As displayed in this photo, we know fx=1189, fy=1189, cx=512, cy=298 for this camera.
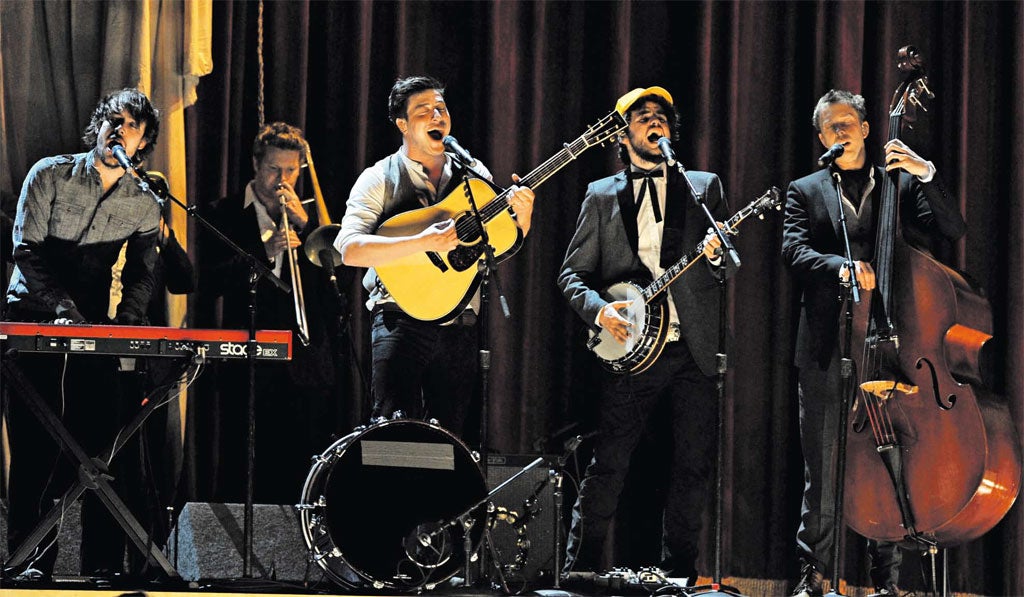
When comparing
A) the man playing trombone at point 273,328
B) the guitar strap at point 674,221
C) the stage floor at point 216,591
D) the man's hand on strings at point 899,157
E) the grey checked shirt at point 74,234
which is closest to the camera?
the stage floor at point 216,591

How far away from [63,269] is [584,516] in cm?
212

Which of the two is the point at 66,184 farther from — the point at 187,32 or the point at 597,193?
the point at 597,193

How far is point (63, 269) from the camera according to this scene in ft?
14.2

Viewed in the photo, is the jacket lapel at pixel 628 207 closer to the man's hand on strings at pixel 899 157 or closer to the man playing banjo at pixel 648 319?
the man playing banjo at pixel 648 319

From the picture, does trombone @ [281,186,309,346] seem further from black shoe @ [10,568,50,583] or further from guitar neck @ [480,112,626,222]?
black shoe @ [10,568,50,583]

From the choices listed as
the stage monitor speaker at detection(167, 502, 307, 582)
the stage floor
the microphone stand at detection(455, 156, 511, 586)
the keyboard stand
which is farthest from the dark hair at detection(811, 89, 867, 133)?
the keyboard stand

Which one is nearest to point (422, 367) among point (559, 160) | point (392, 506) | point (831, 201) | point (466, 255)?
point (466, 255)

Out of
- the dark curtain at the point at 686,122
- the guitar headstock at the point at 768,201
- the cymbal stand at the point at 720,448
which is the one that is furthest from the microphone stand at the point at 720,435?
the dark curtain at the point at 686,122

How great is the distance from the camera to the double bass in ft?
12.9

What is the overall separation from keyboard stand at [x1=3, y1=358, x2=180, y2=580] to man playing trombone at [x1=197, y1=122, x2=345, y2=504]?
930 millimetres

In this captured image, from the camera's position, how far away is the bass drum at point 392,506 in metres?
3.85

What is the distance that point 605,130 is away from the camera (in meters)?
4.22

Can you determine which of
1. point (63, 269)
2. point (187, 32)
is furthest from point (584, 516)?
point (187, 32)

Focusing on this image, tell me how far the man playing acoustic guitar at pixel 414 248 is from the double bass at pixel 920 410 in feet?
4.18
